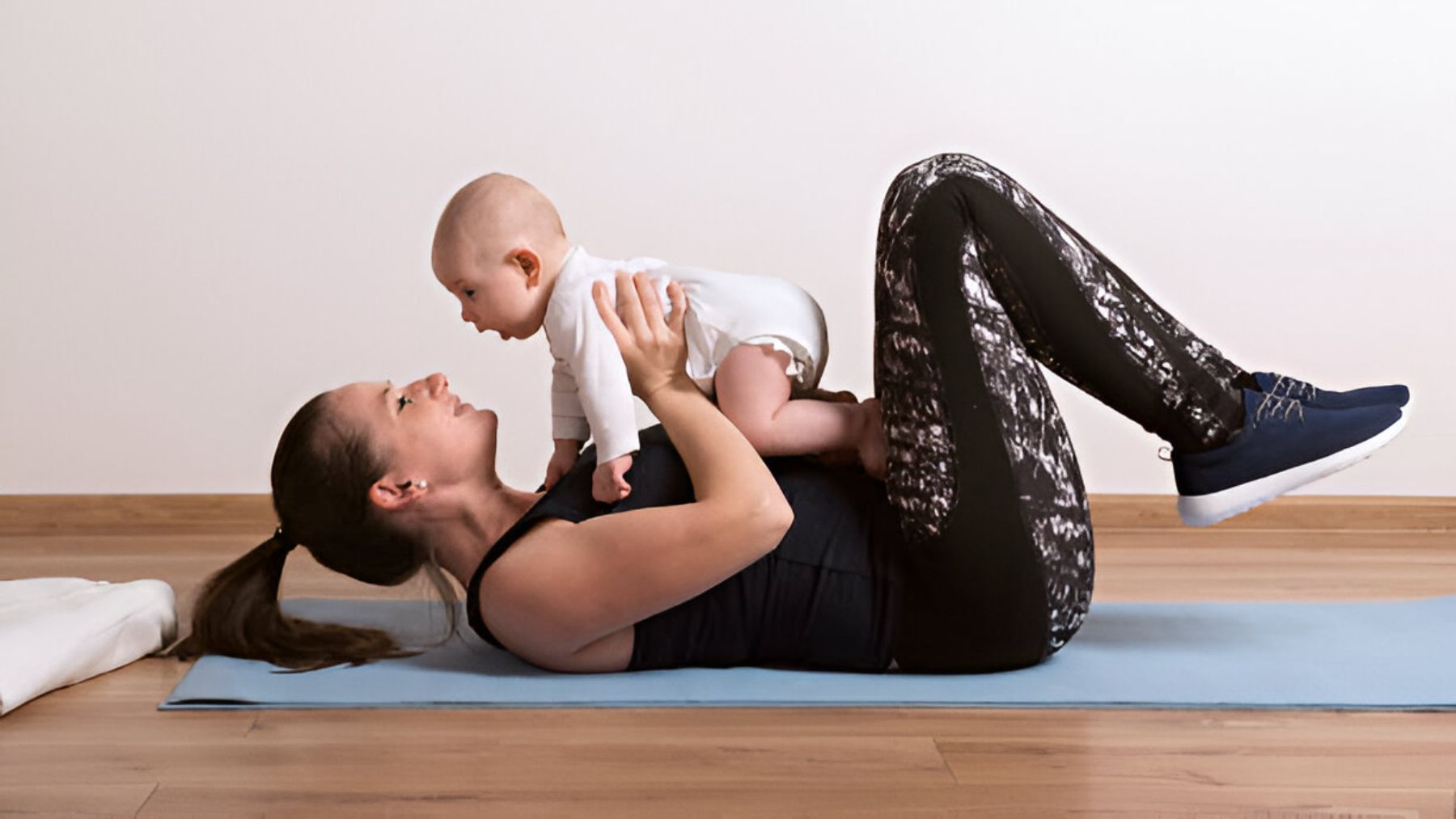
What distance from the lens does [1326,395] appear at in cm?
231

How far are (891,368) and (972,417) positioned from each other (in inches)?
5.8

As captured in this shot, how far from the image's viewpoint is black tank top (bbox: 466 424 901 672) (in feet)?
7.50

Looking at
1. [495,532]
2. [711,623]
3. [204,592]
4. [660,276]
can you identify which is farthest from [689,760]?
[204,592]

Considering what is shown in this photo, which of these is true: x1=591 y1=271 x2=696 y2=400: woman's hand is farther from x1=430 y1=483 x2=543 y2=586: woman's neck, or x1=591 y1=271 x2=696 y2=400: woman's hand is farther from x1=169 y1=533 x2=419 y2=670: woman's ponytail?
x1=169 y1=533 x2=419 y2=670: woman's ponytail

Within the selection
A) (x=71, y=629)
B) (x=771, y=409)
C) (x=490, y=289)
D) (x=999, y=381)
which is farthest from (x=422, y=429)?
(x=999, y=381)

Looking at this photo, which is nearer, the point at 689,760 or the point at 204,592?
the point at 689,760

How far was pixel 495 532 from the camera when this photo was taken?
7.97 feet

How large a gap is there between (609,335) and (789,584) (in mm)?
466

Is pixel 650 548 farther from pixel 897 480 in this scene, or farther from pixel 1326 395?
pixel 1326 395

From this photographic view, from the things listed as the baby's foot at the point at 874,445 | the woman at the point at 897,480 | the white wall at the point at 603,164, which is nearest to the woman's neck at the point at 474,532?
the woman at the point at 897,480

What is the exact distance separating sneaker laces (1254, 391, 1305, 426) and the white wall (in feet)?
6.12

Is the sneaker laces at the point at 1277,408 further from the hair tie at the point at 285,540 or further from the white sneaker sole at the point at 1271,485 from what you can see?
the hair tie at the point at 285,540

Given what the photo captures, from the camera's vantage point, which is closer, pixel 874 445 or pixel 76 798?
pixel 76 798

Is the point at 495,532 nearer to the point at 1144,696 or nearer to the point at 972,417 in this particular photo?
the point at 972,417
